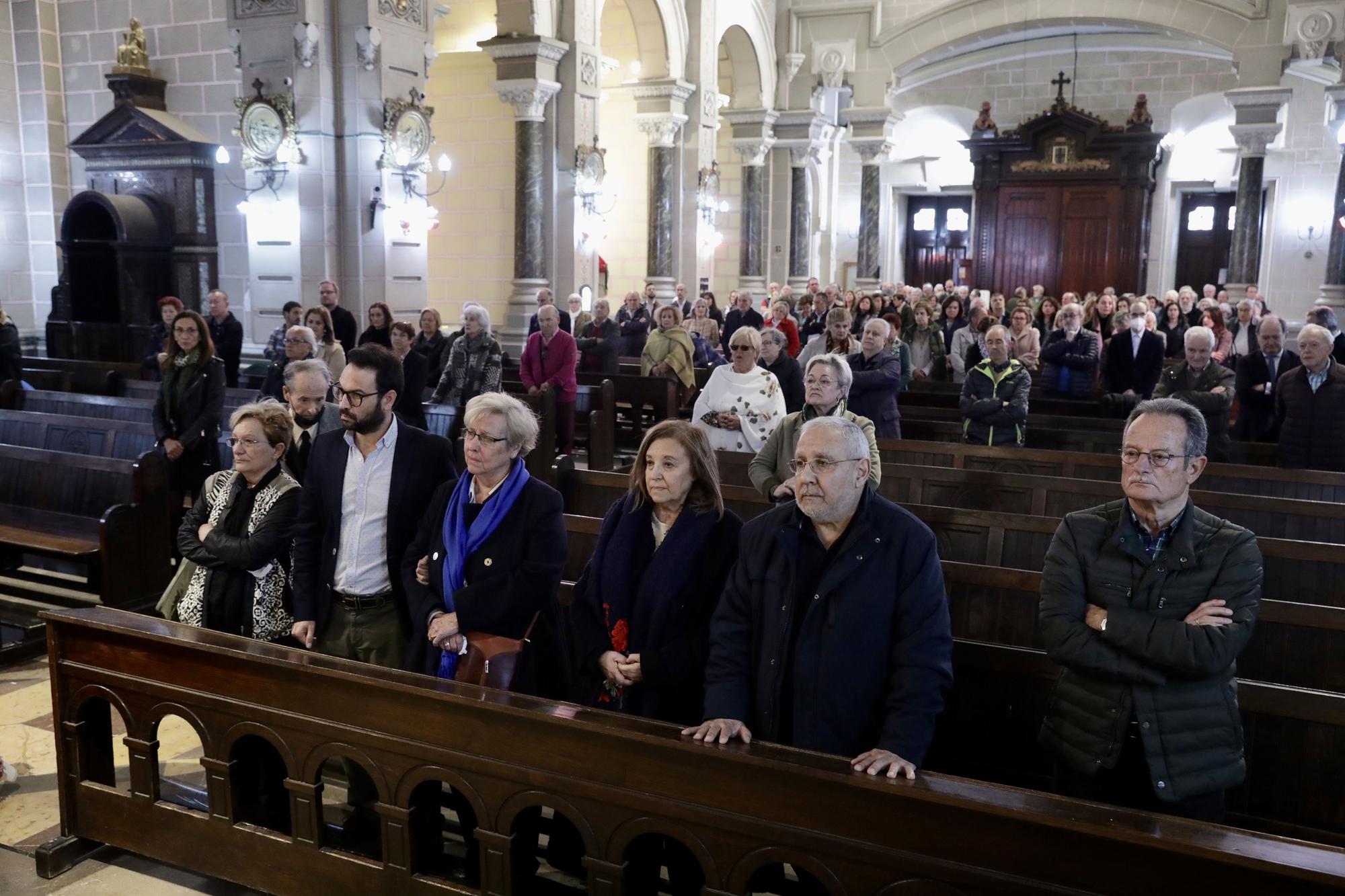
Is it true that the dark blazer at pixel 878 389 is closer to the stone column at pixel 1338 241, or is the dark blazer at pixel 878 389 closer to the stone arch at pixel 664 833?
the stone arch at pixel 664 833

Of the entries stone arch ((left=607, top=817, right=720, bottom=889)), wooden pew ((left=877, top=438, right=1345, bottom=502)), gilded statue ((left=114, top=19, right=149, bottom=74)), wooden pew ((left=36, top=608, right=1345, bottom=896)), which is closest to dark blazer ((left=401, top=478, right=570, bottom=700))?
wooden pew ((left=36, top=608, right=1345, bottom=896))

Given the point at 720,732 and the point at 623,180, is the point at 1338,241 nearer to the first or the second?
the point at 623,180

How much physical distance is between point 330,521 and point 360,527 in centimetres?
10

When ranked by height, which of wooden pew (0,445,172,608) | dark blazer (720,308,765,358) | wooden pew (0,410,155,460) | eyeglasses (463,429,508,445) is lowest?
wooden pew (0,445,172,608)

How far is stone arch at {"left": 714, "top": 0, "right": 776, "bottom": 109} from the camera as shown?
56.0 ft

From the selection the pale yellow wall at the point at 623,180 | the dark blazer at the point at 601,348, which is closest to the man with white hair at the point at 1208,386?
the dark blazer at the point at 601,348

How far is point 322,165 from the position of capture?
9.62 m

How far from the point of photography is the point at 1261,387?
22.4 ft

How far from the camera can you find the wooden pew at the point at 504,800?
1.97m

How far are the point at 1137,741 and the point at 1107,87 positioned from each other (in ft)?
70.8

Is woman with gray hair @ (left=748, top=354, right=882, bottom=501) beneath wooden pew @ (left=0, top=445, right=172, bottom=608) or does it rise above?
above

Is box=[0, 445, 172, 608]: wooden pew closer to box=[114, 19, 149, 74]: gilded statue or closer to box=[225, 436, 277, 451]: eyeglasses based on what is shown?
box=[225, 436, 277, 451]: eyeglasses

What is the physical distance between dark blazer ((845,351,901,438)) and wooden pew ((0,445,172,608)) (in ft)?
11.8

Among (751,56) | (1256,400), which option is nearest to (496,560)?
(1256,400)
